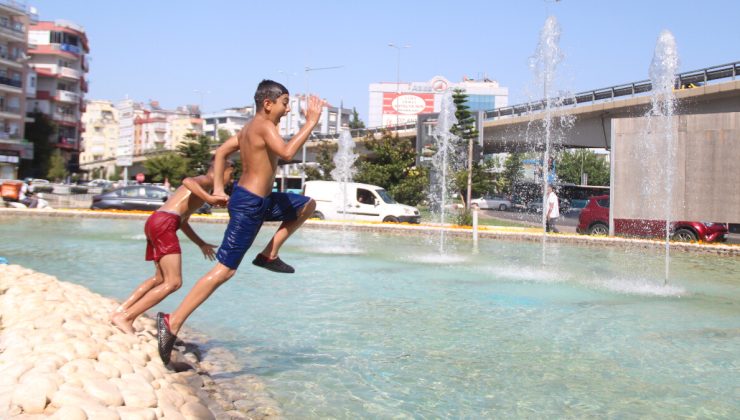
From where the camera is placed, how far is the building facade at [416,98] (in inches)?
5438

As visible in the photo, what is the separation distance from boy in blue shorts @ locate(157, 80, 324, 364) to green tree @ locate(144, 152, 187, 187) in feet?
164

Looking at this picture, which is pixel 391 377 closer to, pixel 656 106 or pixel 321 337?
pixel 321 337

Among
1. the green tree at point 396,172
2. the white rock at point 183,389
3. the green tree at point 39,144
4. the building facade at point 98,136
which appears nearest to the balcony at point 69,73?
the green tree at point 39,144

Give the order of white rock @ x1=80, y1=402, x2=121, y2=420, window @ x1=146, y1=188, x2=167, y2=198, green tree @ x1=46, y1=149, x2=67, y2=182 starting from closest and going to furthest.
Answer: white rock @ x1=80, y1=402, x2=121, y2=420, window @ x1=146, y1=188, x2=167, y2=198, green tree @ x1=46, y1=149, x2=67, y2=182

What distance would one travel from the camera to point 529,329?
695cm

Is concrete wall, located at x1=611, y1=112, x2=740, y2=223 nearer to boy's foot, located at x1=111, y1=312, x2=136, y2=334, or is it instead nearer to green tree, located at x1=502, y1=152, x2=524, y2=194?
boy's foot, located at x1=111, y1=312, x2=136, y2=334

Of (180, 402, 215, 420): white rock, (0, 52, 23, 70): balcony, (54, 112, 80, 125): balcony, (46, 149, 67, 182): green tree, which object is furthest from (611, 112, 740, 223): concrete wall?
(54, 112, 80, 125): balcony

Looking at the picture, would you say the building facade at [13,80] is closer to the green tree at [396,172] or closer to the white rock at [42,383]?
the green tree at [396,172]

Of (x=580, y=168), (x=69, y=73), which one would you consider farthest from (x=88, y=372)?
(x=580, y=168)

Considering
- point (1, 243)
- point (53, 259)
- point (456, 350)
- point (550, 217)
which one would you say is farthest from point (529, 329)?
point (550, 217)

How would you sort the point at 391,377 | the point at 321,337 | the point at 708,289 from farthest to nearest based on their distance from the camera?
1. the point at 708,289
2. the point at 321,337
3. the point at 391,377

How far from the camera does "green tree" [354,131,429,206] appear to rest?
126ft

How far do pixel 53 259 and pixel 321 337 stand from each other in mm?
7665

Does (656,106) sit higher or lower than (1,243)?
higher
